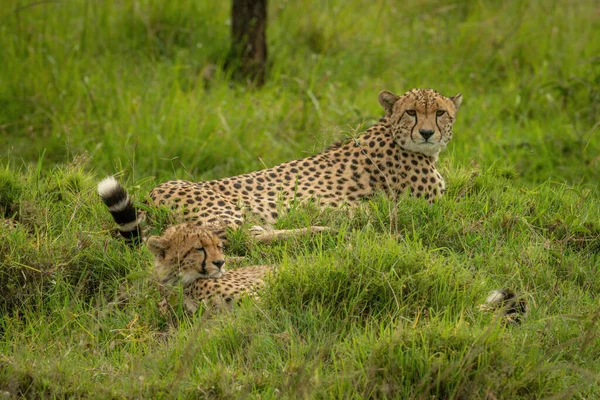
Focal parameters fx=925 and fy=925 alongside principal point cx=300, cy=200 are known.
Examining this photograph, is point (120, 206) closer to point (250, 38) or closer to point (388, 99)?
point (388, 99)

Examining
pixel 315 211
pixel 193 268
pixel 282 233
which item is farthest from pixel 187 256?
pixel 315 211

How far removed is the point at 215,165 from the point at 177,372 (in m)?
3.37

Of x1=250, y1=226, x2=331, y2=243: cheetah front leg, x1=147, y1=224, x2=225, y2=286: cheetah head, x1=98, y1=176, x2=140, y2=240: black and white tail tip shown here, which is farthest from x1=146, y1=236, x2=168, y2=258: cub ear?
x1=250, y1=226, x2=331, y2=243: cheetah front leg

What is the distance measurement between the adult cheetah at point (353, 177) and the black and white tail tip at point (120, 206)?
0.43m

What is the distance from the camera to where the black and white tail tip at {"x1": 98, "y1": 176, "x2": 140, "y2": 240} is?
444 centimetres

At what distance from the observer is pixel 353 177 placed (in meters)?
5.55

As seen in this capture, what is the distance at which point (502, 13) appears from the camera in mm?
9094

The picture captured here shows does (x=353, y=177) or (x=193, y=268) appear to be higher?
(x=353, y=177)

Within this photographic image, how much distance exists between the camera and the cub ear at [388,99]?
18.1 ft

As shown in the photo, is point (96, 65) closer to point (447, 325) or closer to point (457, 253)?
Answer: point (457, 253)

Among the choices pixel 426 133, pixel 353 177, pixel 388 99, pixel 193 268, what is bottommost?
pixel 193 268

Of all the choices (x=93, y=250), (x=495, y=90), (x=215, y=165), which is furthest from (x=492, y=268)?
(x=495, y=90)

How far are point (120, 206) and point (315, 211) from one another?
1.13 metres

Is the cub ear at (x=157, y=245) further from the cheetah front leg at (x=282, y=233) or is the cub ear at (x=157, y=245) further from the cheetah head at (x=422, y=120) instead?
the cheetah head at (x=422, y=120)
